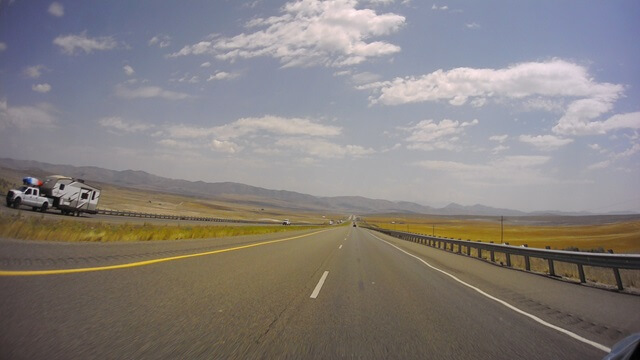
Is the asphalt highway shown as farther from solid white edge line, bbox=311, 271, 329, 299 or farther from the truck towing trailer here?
the truck towing trailer

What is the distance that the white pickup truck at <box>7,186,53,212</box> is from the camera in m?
33.9

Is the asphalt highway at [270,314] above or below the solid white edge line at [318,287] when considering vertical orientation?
above

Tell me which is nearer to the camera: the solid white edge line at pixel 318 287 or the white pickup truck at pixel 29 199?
the solid white edge line at pixel 318 287

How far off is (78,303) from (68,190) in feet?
127

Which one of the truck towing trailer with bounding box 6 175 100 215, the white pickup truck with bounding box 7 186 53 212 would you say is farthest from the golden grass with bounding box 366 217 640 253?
the white pickup truck with bounding box 7 186 53 212

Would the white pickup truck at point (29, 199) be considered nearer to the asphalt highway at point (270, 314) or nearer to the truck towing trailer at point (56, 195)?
the truck towing trailer at point (56, 195)

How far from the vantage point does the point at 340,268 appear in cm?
1428

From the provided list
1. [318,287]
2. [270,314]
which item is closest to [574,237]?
[318,287]

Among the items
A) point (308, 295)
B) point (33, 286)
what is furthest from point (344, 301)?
point (33, 286)

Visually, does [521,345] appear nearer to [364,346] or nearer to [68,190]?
[364,346]

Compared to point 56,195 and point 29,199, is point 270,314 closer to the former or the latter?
point 29,199

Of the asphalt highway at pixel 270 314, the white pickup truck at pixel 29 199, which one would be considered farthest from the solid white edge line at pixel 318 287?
the white pickup truck at pixel 29 199

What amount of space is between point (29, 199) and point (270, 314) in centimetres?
3797

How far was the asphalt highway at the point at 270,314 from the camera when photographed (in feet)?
15.9
